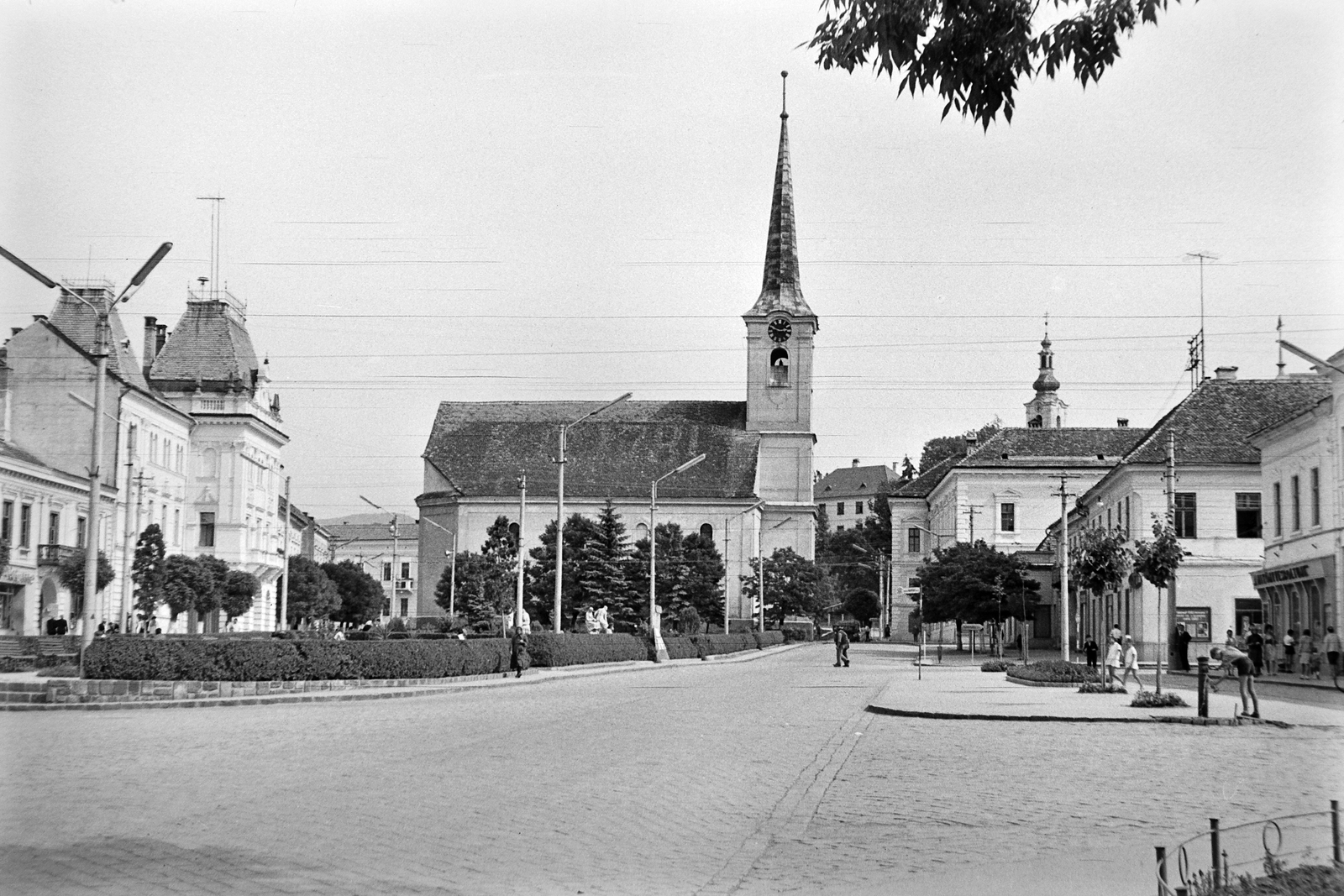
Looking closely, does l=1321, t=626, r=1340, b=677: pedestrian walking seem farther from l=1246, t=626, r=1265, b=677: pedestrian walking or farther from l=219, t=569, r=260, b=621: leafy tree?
l=219, t=569, r=260, b=621: leafy tree

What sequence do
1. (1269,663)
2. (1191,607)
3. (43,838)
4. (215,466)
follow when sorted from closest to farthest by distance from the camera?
(43,838), (1269,663), (1191,607), (215,466)

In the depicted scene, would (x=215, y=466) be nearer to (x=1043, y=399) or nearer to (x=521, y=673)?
(x=521, y=673)

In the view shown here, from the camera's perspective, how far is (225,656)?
92.5 ft

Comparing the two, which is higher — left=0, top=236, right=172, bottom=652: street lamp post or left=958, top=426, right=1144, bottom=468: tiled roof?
left=958, top=426, right=1144, bottom=468: tiled roof

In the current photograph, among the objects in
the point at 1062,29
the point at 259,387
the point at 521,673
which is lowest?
the point at 521,673

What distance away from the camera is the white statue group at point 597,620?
76125mm

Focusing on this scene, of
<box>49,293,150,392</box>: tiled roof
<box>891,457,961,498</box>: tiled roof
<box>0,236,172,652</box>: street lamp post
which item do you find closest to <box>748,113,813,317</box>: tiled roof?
<box>891,457,961,498</box>: tiled roof

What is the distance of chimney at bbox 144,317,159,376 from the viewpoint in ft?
280

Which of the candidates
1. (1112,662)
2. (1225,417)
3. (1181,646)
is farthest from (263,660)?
(1225,417)

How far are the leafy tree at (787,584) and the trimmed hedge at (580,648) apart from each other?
2211 inches

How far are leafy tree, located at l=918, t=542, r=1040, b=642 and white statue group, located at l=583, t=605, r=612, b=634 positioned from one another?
16.6m

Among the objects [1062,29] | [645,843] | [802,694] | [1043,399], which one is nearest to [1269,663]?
[802,694]

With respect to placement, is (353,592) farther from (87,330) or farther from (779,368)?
(87,330)

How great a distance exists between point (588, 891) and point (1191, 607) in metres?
48.7
